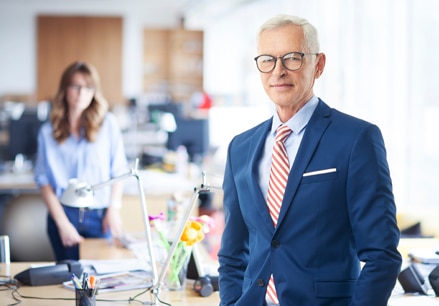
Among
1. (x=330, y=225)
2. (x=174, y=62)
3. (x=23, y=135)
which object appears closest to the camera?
(x=330, y=225)

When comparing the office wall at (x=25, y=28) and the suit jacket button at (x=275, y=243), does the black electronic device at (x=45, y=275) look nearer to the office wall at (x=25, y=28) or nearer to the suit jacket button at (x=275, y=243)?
the suit jacket button at (x=275, y=243)

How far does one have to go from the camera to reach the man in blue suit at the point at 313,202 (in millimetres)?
1749

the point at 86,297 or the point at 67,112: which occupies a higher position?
the point at 67,112

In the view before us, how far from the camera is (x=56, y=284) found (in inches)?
106

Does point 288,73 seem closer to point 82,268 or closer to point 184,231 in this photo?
point 184,231

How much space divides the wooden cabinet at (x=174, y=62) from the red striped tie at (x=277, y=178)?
11946 mm

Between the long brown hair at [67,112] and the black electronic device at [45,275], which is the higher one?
the long brown hair at [67,112]

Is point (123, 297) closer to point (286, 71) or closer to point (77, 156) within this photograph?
point (286, 71)

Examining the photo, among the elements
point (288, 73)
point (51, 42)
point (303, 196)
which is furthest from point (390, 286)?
point (51, 42)

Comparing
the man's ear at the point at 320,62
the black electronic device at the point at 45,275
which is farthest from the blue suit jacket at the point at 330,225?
the black electronic device at the point at 45,275

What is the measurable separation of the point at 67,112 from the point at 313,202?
233 cm

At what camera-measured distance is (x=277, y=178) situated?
6.38ft

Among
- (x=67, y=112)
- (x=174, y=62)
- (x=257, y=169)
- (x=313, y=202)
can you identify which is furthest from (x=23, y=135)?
(x=174, y=62)

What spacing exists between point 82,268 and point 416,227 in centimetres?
197
